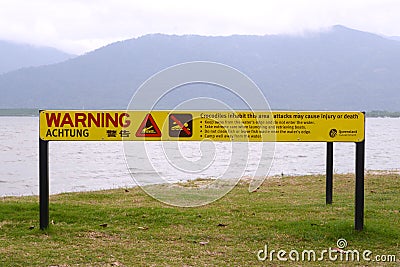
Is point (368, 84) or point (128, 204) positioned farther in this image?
point (368, 84)

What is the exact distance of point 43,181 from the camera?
7.89 m

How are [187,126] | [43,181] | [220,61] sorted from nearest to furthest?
[187,126], [43,181], [220,61]

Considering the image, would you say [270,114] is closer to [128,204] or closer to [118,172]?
[128,204]

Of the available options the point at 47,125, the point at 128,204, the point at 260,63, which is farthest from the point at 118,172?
the point at 260,63

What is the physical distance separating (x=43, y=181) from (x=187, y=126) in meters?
2.12

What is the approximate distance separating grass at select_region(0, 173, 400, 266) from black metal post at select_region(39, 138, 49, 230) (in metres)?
0.19

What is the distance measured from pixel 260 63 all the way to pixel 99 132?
120 m

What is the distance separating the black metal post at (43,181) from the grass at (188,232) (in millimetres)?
192

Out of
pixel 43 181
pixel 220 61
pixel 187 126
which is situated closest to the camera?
pixel 187 126

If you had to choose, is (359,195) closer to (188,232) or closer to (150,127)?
(188,232)

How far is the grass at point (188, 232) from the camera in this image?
6.67m

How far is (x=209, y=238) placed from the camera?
25.0ft

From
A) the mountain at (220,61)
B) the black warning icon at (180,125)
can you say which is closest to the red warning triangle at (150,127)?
the black warning icon at (180,125)

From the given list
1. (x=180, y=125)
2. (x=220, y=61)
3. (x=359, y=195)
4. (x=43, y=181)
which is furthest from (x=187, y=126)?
(x=220, y=61)
